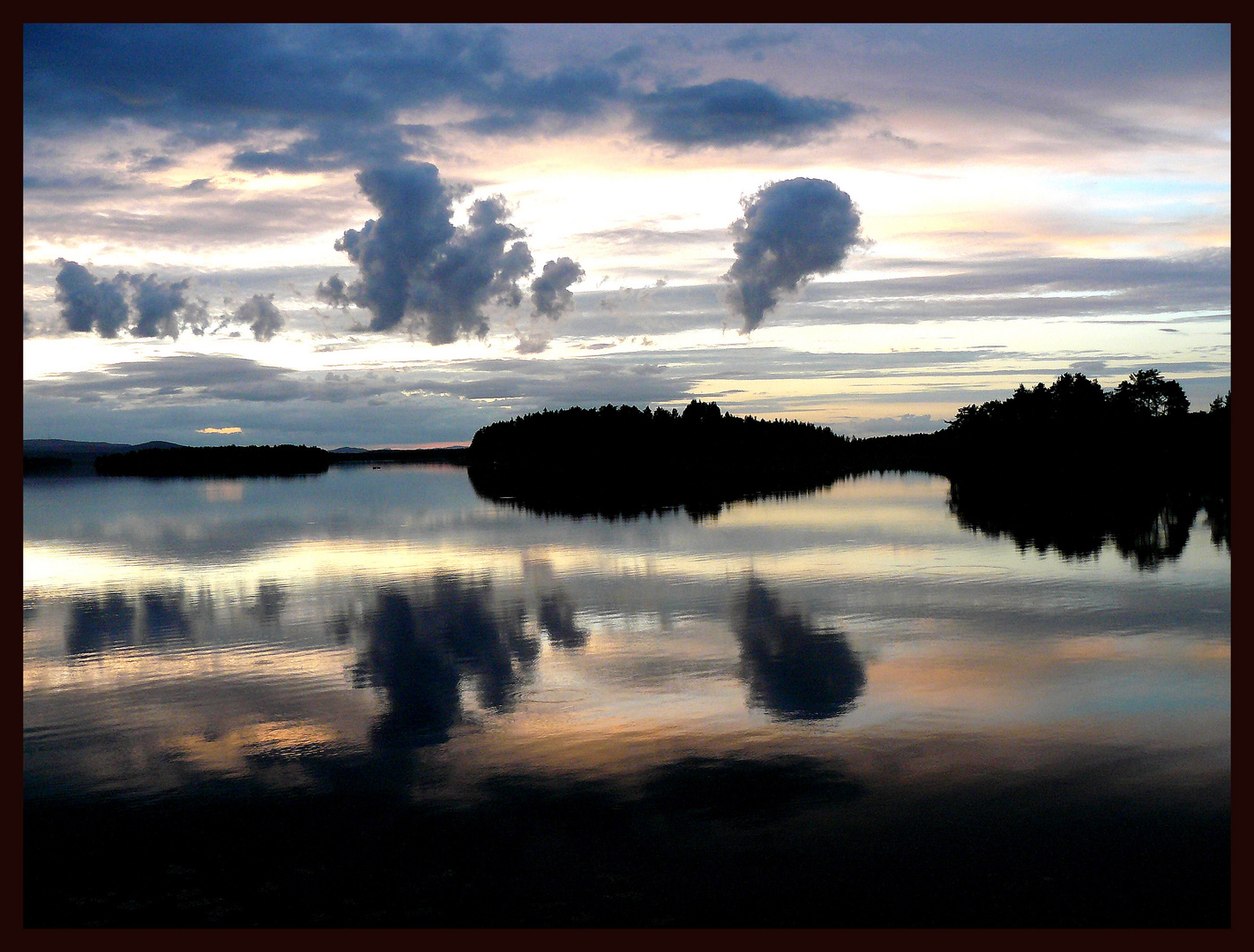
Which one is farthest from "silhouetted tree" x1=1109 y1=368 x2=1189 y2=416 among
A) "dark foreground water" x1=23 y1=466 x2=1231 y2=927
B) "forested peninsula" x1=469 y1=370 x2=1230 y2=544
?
"dark foreground water" x1=23 y1=466 x2=1231 y2=927

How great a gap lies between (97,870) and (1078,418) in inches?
5710

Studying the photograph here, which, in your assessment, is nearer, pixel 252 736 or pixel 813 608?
pixel 252 736

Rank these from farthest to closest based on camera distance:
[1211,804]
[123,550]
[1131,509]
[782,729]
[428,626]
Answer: [1131,509]
[123,550]
[428,626]
[782,729]
[1211,804]

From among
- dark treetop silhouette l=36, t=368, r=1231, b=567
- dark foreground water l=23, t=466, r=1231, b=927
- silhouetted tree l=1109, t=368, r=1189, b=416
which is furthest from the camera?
silhouetted tree l=1109, t=368, r=1189, b=416

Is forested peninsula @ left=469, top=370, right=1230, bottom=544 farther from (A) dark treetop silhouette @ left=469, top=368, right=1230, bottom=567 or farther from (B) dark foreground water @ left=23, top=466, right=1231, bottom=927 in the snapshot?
(B) dark foreground water @ left=23, top=466, right=1231, bottom=927

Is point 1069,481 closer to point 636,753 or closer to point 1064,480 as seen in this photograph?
point 1064,480

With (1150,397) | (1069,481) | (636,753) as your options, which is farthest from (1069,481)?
(636,753)

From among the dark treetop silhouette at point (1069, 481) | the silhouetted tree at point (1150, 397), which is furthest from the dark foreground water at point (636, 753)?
the silhouetted tree at point (1150, 397)

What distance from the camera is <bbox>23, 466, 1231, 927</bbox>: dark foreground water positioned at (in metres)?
12.2

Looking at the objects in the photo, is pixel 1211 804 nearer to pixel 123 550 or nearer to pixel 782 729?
pixel 782 729

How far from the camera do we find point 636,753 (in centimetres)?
1662

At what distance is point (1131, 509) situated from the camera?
230 ft

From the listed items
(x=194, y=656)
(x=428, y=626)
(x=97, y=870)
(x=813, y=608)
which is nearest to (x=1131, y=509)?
(x=813, y=608)

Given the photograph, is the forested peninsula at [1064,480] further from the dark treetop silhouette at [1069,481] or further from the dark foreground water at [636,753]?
the dark foreground water at [636,753]
